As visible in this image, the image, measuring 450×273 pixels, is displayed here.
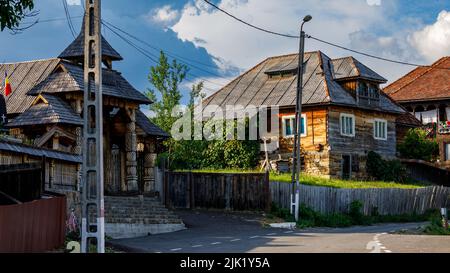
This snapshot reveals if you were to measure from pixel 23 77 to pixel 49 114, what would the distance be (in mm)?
10833

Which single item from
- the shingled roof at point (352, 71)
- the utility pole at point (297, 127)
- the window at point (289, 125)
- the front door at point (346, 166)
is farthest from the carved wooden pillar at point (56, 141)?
the shingled roof at point (352, 71)

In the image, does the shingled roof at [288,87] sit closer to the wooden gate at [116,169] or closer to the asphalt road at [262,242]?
the wooden gate at [116,169]

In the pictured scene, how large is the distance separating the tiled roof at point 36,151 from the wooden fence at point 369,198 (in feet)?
42.0

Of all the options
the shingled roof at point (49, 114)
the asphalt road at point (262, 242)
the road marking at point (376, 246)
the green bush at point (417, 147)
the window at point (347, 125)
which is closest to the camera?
the road marking at point (376, 246)

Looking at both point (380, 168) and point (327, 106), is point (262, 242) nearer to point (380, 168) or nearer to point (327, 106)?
point (327, 106)

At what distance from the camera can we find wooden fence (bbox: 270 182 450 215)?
35206mm

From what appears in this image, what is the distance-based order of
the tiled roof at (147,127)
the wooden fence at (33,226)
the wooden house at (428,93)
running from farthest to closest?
the wooden house at (428,93), the tiled roof at (147,127), the wooden fence at (33,226)

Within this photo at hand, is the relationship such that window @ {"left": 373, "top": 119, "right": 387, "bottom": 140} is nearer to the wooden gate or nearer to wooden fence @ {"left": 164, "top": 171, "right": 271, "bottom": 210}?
wooden fence @ {"left": 164, "top": 171, "right": 271, "bottom": 210}

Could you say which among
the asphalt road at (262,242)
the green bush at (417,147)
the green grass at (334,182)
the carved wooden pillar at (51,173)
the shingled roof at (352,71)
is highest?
the shingled roof at (352,71)

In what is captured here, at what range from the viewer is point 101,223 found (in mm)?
16438

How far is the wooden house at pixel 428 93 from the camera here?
59.4 meters

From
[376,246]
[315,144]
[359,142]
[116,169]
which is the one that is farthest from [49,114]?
[359,142]

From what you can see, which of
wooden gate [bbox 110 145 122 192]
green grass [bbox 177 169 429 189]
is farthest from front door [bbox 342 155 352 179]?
wooden gate [bbox 110 145 122 192]

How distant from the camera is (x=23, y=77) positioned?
3694 cm
